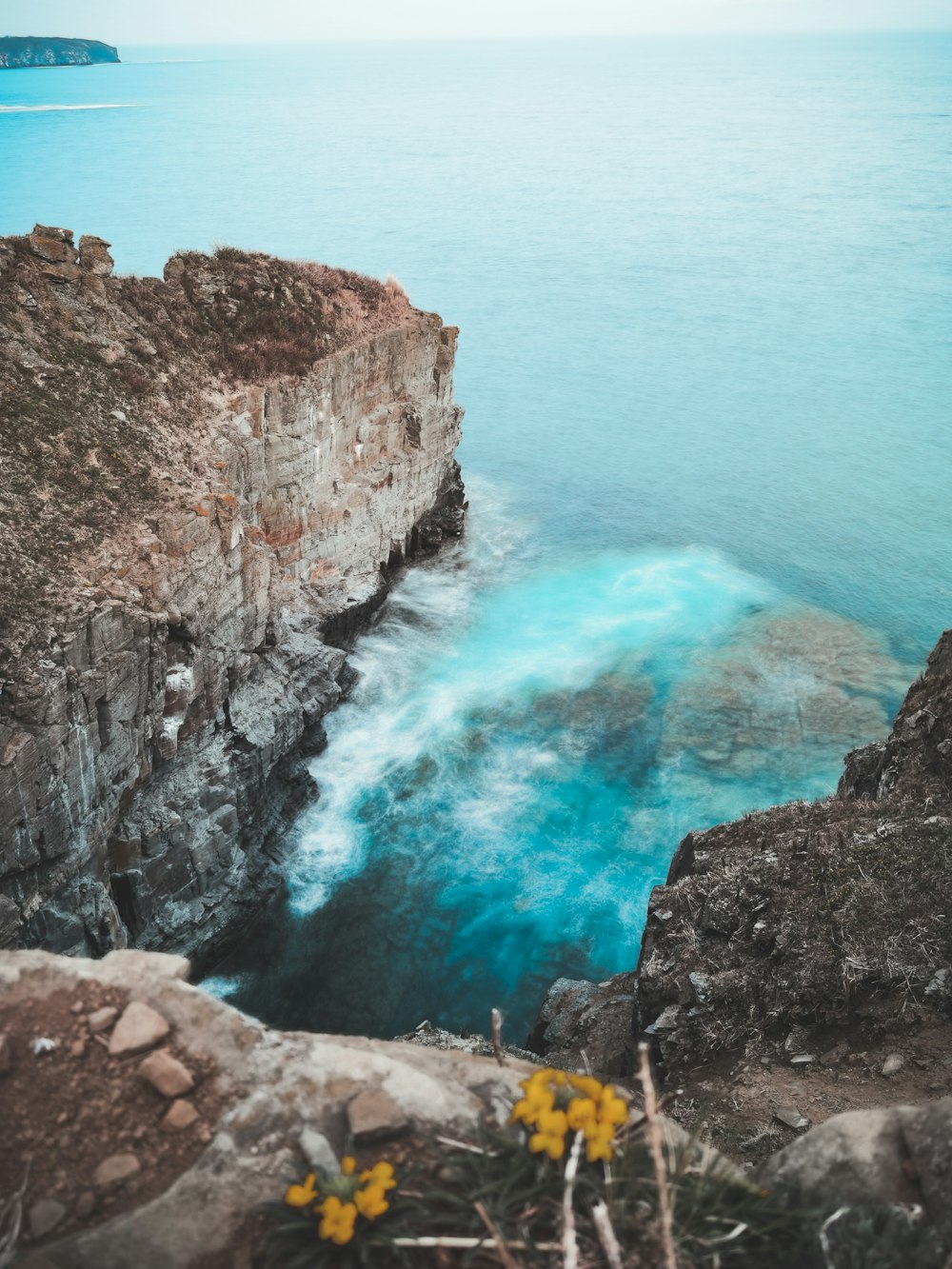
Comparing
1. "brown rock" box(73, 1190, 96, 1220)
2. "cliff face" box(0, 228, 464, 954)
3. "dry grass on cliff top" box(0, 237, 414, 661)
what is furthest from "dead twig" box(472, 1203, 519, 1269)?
"dry grass on cliff top" box(0, 237, 414, 661)

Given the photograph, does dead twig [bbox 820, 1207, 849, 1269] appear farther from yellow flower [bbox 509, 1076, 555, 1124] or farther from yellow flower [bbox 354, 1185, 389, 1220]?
yellow flower [bbox 354, 1185, 389, 1220]

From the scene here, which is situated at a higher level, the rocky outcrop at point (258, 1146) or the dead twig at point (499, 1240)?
the dead twig at point (499, 1240)

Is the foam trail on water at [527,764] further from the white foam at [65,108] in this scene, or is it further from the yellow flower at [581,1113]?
the white foam at [65,108]

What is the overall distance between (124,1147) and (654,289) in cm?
8362

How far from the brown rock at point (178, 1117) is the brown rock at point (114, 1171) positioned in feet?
0.96

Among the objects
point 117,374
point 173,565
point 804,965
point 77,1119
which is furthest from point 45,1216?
point 117,374

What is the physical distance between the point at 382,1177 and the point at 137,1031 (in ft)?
7.76

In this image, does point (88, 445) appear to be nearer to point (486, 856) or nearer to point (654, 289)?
point (486, 856)

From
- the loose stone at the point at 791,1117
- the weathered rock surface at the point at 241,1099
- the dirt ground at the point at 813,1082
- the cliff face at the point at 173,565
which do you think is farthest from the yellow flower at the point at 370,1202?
the cliff face at the point at 173,565

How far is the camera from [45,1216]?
245 inches

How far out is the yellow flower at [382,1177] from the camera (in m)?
6.14

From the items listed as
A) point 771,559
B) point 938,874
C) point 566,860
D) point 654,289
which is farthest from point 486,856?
point 654,289

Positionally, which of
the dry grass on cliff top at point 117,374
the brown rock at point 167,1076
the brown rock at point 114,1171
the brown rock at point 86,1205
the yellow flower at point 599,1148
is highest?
the dry grass on cliff top at point 117,374

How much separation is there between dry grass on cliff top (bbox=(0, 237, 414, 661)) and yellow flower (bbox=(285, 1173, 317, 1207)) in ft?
44.8
